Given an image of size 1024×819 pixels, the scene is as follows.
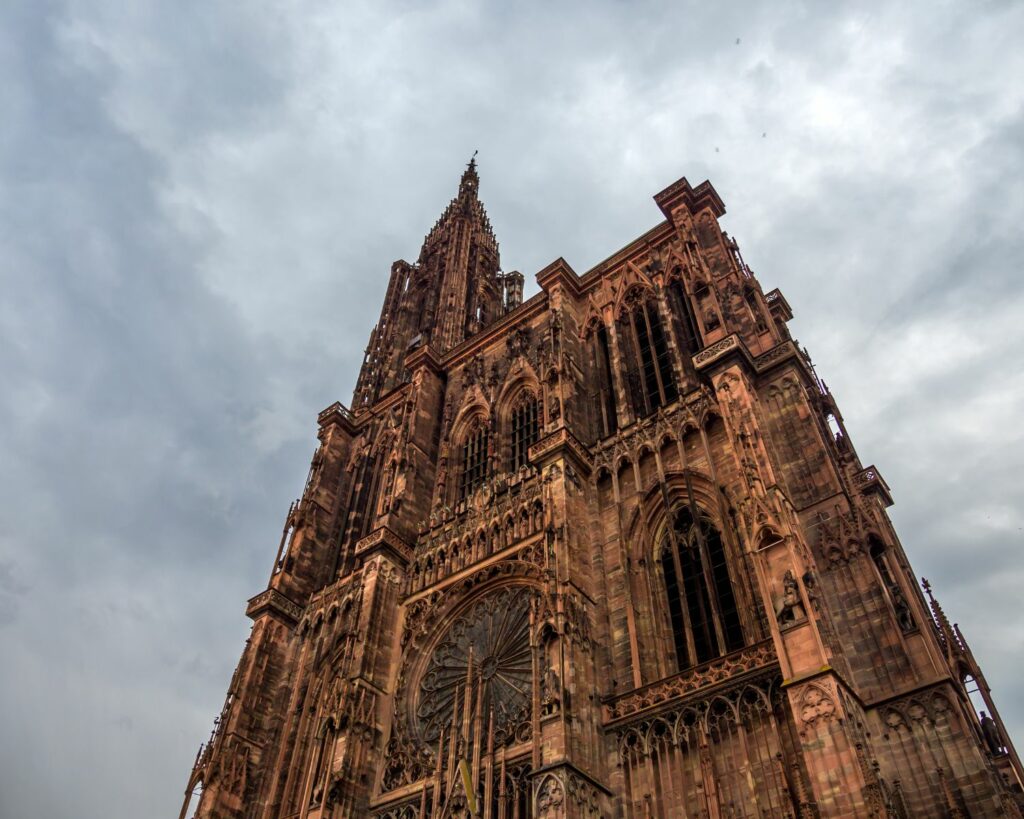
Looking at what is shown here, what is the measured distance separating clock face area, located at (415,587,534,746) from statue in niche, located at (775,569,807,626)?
642cm

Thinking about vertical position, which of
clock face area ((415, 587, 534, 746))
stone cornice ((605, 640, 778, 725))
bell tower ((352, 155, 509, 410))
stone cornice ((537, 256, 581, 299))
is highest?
bell tower ((352, 155, 509, 410))

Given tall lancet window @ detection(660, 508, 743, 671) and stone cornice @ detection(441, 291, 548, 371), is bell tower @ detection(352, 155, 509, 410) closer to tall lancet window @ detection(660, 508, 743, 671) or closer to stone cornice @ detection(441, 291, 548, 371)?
stone cornice @ detection(441, 291, 548, 371)

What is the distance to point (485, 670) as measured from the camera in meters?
19.7

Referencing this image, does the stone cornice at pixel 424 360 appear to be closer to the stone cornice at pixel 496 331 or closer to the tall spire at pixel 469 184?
the stone cornice at pixel 496 331

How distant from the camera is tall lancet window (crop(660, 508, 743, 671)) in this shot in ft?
54.3

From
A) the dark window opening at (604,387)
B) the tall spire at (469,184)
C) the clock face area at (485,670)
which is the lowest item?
the clock face area at (485,670)

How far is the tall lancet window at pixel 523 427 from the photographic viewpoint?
83.4ft

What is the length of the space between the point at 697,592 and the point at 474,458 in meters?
11.2

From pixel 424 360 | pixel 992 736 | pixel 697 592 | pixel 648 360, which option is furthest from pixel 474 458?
pixel 992 736

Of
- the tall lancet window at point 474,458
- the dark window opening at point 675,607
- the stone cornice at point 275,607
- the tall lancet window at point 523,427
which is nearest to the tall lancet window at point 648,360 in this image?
the tall lancet window at point 523,427

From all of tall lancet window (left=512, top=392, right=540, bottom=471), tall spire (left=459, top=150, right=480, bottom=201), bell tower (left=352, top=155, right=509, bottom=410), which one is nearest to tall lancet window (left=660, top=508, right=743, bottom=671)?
tall lancet window (left=512, top=392, right=540, bottom=471)

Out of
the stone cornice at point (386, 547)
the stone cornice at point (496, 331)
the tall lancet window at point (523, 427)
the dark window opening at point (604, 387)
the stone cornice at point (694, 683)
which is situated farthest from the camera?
the stone cornice at point (496, 331)

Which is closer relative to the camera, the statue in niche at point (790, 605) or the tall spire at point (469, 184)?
the statue in niche at point (790, 605)

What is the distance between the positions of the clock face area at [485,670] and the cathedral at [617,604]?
75 mm
